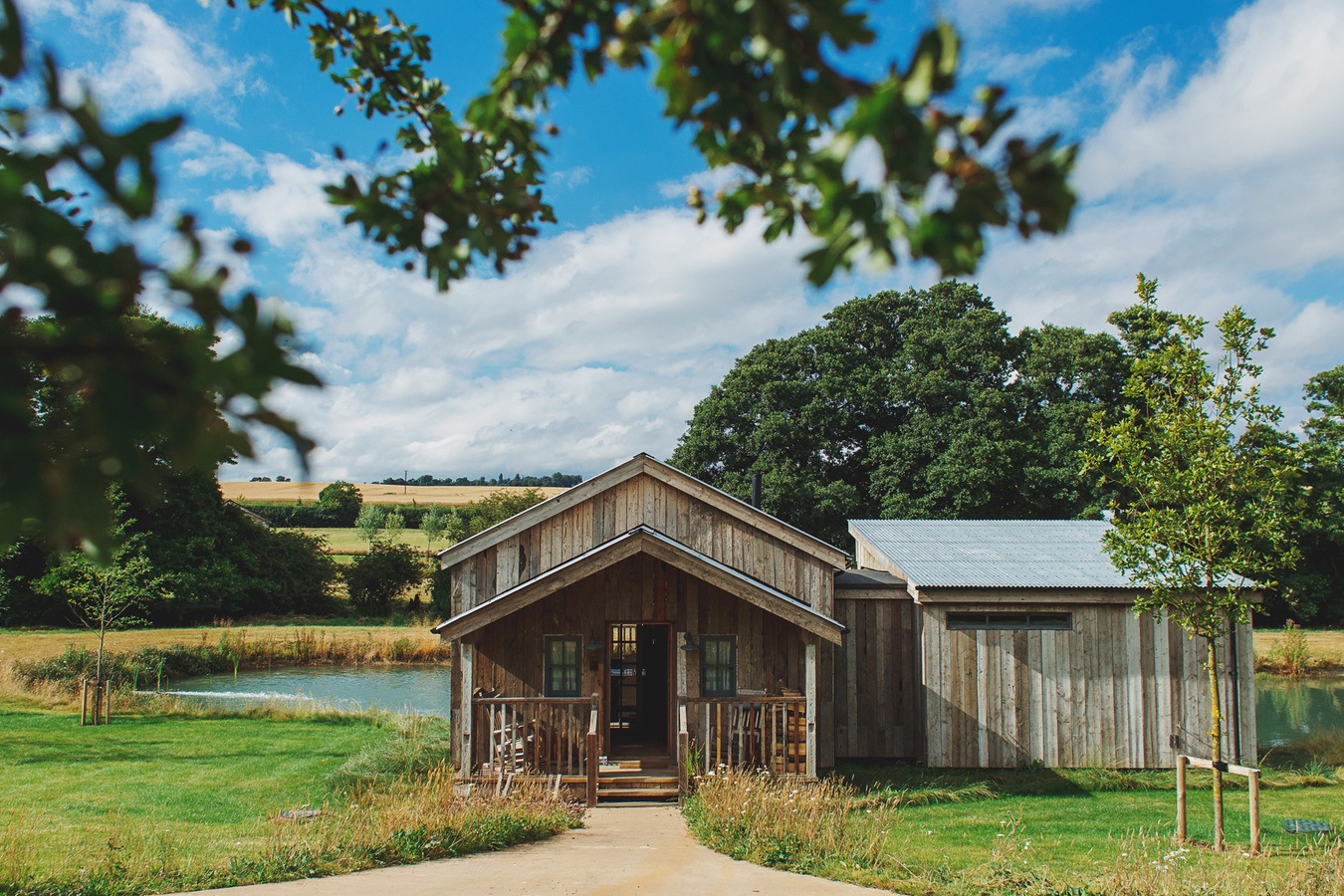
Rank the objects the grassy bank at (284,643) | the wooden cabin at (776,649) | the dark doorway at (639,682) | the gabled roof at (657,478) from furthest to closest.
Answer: the grassy bank at (284,643) → the dark doorway at (639,682) → the gabled roof at (657,478) → the wooden cabin at (776,649)

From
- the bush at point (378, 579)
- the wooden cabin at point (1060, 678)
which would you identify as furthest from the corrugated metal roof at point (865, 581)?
the bush at point (378, 579)

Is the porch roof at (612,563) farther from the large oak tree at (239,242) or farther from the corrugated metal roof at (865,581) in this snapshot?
the large oak tree at (239,242)

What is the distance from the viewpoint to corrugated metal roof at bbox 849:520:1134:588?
13.0 m

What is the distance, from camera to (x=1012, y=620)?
13164mm

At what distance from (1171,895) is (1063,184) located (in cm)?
655

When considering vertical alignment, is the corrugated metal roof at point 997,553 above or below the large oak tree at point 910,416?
below

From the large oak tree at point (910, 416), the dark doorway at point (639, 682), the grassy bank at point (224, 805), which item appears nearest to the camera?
the grassy bank at point (224, 805)

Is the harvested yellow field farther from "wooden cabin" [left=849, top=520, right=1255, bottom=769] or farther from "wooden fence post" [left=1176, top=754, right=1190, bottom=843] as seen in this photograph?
"wooden fence post" [left=1176, top=754, right=1190, bottom=843]

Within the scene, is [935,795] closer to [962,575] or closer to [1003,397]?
[962,575]

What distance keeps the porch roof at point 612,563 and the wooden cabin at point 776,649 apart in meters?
0.02

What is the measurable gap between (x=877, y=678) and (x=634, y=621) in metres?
3.89

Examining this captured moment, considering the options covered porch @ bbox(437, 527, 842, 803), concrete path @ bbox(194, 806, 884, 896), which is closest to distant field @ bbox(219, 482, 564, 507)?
covered porch @ bbox(437, 527, 842, 803)

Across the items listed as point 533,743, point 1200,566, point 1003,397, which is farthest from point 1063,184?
point 1003,397

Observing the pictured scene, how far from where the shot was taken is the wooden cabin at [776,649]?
1153cm
